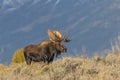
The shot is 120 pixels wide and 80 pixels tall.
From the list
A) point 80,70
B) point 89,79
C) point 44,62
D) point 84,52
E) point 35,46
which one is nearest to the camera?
point 89,79

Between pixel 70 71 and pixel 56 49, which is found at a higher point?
pixel 56 49

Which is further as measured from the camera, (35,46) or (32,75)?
(35,46)

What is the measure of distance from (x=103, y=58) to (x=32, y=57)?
4.46 m

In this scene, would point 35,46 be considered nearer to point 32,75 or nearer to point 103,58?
point 103,58

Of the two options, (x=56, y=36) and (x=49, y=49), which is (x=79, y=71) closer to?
(x=56, y=36)

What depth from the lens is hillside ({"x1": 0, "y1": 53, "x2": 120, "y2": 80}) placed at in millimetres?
14500

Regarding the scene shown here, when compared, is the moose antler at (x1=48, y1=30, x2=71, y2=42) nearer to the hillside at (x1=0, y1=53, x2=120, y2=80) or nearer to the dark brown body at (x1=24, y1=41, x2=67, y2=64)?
the dark brown body at (x1=24, y1=41, x2=67, y2=64)

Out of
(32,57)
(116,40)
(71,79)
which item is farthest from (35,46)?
(71,79)

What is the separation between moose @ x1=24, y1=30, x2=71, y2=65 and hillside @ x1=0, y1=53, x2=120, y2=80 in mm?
2659

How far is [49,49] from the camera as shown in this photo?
864 inches

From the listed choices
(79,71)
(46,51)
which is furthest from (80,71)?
(46,51)

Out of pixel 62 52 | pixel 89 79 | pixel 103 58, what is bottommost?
pixel 89 79

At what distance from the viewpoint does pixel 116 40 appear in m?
18.9

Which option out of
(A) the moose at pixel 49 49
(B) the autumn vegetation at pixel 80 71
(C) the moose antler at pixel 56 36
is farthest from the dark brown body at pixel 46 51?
(B) the autumn vegetation at pixel 80 71
